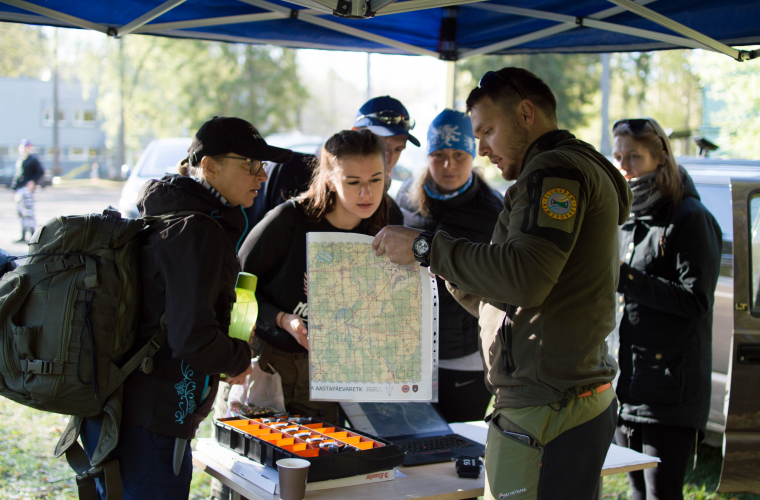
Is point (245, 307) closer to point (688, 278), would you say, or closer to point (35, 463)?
point (688, 278)

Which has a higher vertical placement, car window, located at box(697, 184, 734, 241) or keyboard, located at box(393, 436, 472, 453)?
car window, located at box(697, 184, 734, 241)

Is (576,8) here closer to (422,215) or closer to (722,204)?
(422,215)

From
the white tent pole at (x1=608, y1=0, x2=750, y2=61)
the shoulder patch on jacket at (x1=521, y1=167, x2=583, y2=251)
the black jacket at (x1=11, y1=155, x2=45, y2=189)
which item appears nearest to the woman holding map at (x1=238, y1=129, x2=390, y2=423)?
the shoulder patch on jacket at (x1=521, y1=167, x2=583, y2=251)

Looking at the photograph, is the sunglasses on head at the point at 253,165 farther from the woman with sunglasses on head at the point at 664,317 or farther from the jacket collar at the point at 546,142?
the woman with sunglasses on head at the point at 664,317

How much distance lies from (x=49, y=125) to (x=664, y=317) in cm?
3835

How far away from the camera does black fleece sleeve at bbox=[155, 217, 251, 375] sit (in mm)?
1796

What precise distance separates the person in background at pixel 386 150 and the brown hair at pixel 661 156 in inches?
44.7

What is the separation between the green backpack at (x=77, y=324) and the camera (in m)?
1.73

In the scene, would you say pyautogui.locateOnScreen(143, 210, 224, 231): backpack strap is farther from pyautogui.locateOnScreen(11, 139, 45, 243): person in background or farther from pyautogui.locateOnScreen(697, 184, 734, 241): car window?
pyautogui.locateOnScreen(11, 139, 45, 243): person in background

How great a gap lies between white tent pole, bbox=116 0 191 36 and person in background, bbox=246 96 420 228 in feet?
3.16

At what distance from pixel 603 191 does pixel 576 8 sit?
1874 millimetres

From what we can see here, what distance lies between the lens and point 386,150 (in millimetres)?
3289

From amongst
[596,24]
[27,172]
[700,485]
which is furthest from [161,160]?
[700,485]

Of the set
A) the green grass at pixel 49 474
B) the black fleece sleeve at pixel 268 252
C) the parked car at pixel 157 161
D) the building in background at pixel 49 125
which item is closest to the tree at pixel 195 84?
the building in background at pixel 49 125
